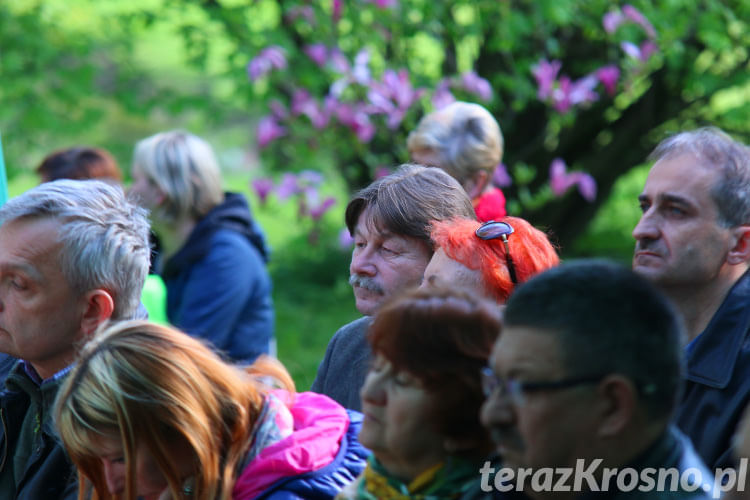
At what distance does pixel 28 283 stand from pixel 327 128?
12.2 feet

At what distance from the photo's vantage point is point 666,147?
2.72m

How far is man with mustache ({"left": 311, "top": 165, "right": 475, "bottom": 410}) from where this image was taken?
8.33 ft

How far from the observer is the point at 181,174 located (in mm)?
4512

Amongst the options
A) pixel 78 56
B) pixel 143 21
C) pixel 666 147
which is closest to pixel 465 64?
pixel 143 21

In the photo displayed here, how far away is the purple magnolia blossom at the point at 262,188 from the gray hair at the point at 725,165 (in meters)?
3.61

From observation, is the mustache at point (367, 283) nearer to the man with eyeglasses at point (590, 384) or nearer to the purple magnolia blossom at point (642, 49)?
the man with eyeglasses at point (590, 384)

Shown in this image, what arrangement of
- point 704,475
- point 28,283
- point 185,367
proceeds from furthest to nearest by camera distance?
1. point 28,283
2. point 185,367
3. point 704,475

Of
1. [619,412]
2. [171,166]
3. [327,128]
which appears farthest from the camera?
[327,128]

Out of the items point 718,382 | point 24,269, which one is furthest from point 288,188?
point 718,382

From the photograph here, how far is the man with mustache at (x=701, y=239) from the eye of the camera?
94.6 inches

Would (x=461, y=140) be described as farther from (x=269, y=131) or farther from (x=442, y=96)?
(x=269, y=131)

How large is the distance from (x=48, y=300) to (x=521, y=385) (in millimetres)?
1567

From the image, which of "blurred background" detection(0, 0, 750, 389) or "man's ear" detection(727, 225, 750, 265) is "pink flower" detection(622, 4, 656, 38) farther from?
"man's ear" detection(727, 225, 750, 265)

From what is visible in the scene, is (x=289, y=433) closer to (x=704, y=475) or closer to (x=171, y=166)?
(x=704, y=475)
